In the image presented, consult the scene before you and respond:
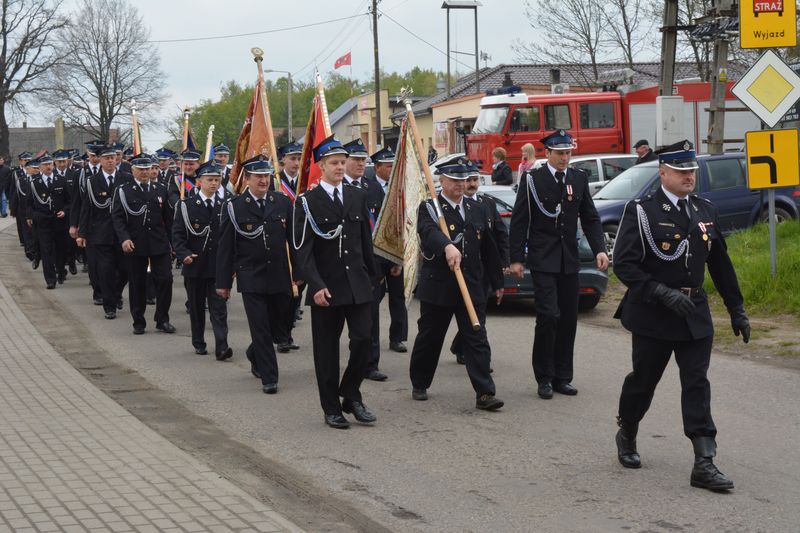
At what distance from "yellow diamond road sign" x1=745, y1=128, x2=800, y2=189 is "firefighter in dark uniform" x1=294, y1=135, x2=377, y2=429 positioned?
255 inches

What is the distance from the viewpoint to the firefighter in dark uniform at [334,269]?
8.56 meters

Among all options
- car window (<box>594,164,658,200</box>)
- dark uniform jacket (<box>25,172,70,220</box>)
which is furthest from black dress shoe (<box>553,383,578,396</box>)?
dark uniform jacket (<box>25,172,70,220</box>)

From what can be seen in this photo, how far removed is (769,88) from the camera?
13.4 meters

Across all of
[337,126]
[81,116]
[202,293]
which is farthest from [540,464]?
[337,126]

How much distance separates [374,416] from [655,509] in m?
2.93

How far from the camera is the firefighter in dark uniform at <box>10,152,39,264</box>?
22.5 m

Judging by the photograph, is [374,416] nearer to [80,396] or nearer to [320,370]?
[320,370]

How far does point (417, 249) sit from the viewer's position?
9570 mm

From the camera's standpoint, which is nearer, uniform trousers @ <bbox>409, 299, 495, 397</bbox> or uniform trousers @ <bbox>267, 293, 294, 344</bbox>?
uniform trousers @ <bbox>409, 299, 495, 397</bbox>

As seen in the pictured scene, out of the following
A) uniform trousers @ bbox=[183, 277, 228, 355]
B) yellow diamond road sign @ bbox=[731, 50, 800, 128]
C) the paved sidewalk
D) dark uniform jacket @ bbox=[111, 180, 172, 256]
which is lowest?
the paved sidewalk

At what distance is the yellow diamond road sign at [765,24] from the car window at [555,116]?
606 inches

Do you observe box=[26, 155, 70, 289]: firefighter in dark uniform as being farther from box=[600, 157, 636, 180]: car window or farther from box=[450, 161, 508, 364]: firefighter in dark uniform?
box=[450, 161, 508, 364]: firefighter in dark uniform

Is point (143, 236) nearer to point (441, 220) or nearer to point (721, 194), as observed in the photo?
point (441, 220)

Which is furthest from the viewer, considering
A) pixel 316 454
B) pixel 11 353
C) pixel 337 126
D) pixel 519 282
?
pixel 337 126
